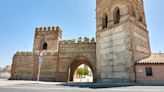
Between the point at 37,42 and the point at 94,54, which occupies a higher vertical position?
the point at 37,42

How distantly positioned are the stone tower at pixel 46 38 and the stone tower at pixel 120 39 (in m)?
12.3

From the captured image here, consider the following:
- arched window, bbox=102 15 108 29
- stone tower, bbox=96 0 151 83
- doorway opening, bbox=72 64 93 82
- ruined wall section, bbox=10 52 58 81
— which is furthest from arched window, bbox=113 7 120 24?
doorway opening, bbox=72 64 93 82

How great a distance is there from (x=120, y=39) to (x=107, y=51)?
8.53 feet

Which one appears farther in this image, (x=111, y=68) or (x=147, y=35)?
(x=147, y=35)

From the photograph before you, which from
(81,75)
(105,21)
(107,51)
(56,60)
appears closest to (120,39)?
(107,51)

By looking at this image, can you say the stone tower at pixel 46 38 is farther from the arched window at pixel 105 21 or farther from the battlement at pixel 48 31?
the arched window at pixel 105 21

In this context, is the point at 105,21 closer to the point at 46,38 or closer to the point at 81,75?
the point at 46,38

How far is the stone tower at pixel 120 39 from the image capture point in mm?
17625

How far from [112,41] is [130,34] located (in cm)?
276

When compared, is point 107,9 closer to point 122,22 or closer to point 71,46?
point 122,22

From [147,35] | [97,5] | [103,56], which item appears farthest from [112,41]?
[97,5]

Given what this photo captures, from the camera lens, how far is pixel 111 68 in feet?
62.3

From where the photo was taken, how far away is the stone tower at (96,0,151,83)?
1762 centimetres

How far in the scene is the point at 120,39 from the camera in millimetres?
18734
